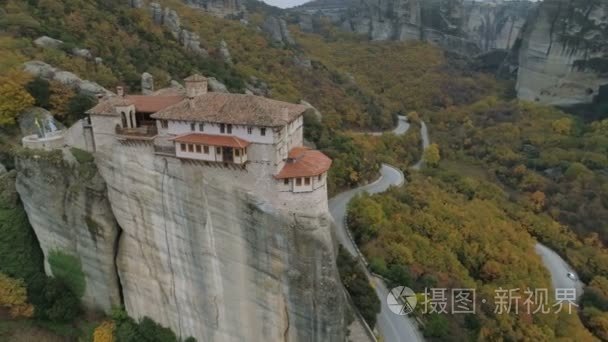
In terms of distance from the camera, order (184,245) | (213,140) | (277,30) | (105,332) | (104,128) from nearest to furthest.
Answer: (213,140) < (184,245) < (104,128) < (105,332) < (277,30)

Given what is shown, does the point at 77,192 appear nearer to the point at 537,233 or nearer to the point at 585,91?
the point at 537,233

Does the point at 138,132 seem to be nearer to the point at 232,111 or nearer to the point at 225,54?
the point at 232,111

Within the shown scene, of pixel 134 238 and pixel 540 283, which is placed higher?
pixel 134 238

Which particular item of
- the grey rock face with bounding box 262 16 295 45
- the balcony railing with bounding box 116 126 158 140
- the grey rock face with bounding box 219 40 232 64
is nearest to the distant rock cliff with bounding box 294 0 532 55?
the grey rock face with bounding box 262 16 295 45

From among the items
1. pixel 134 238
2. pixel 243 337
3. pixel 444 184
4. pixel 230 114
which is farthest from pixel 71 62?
pixel 444 184

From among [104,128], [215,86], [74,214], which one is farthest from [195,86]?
[215,86]

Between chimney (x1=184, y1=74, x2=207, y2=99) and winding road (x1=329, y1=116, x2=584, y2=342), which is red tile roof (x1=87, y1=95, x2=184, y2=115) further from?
winding road (x1=329, y1=116, x2=584, y2=342)
